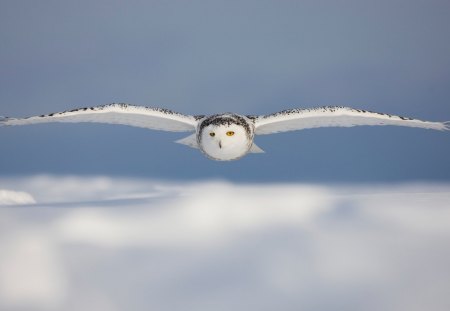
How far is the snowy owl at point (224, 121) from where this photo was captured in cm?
1984

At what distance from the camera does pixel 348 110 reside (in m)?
21.2

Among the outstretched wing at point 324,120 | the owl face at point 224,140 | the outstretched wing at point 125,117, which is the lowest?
the owl face at point 224,140

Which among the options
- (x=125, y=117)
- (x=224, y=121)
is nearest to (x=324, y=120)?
(x=224, y=121)

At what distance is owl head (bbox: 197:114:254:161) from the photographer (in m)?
19.5

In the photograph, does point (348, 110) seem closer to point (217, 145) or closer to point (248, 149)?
point (248, 149)

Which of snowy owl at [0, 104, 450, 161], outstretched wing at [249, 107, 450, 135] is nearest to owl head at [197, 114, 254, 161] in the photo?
snowy owl at [0, 104, 450, 161]

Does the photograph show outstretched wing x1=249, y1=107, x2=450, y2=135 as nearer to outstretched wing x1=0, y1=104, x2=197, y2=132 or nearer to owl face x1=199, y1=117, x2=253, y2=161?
owl face x1=199, y1=117, x2=253, y2=161

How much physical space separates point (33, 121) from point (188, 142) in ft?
22.5

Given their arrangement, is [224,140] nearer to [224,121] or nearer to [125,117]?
[224,121]

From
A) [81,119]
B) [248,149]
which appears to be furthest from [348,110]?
[81,119]

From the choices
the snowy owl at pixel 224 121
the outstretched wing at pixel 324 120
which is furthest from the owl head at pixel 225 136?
the outstretched wing at pixel 324 120

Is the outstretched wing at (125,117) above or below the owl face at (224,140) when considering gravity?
above

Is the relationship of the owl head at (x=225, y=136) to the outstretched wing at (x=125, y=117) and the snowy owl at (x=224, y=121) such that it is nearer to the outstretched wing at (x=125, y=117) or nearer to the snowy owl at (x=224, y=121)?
the snowy owl at (x=224, y=121)

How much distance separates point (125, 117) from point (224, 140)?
16.4 feet
